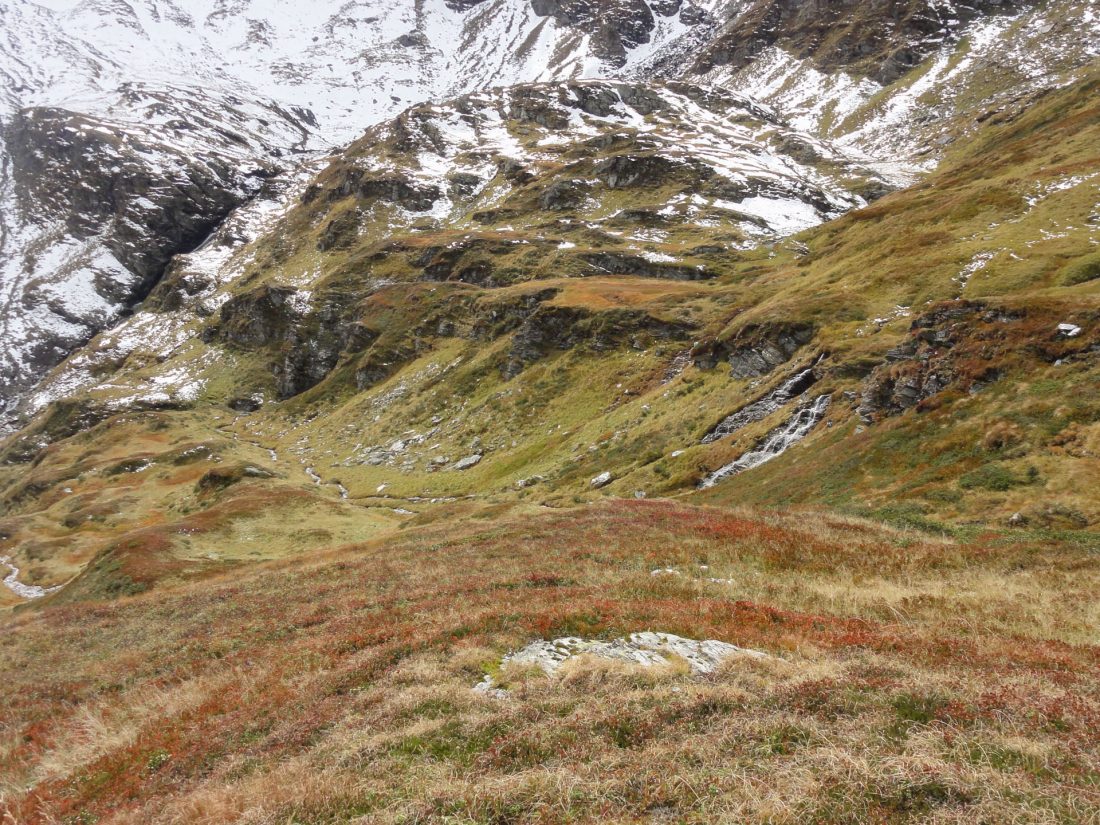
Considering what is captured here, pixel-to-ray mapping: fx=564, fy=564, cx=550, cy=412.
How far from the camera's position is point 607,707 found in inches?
352

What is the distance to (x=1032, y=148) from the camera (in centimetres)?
7738

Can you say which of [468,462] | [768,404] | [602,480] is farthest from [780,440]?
[468,462]

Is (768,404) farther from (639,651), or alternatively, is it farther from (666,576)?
(639,651)

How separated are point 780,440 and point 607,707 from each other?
119ft

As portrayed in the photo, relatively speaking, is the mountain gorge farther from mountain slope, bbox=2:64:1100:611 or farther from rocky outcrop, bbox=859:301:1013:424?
mountain slope, bbox=2:64:1100:611

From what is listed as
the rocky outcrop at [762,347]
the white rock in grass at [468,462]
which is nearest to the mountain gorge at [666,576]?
the white rock in grass at [468,462]

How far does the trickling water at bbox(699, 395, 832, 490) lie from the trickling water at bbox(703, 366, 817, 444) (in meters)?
3.56

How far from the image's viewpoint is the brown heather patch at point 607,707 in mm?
6492

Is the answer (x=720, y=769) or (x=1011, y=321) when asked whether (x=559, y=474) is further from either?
(x=720, y=769)

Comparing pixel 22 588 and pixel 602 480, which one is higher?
pixel 22 588

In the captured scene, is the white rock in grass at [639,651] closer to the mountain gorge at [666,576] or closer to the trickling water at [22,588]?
the mountain gorge at [666,576]

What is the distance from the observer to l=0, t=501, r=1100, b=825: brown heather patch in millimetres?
6492

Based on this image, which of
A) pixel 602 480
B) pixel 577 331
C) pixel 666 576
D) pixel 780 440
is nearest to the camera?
pixel 666 576

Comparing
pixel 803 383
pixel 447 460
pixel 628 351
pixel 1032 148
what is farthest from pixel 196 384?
pixel 1032 148
